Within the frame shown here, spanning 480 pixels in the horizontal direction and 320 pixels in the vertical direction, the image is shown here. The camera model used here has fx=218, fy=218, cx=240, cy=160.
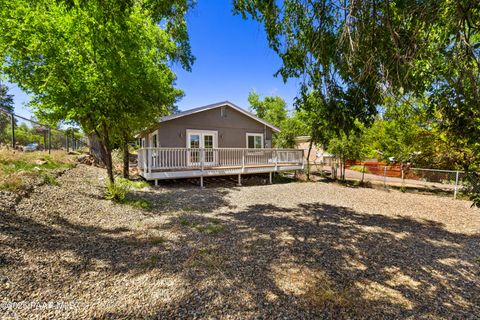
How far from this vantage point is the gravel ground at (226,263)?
8.23 feet

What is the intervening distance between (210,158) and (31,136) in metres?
12.2

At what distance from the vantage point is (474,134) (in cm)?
234

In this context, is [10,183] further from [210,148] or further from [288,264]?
[210,148]

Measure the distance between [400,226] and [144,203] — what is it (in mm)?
7478

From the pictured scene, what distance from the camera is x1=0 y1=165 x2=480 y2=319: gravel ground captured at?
2510 millimetres

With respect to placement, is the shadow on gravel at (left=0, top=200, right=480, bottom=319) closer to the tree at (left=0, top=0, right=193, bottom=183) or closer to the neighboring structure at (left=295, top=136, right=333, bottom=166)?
the tree at (left=0, top=0, right=193, bottom=183)

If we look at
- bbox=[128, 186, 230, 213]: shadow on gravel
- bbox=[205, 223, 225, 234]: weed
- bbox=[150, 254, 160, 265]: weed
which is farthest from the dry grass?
bbox=[205, 223, 225, 234]: weed

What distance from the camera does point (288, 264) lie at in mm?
3613

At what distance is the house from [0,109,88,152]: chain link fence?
3564mm

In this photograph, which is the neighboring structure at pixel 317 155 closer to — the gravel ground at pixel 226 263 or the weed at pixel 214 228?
the gravel ground at pixel 226 263

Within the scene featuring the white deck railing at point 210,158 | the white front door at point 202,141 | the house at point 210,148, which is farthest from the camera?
the white front door at point 202,141

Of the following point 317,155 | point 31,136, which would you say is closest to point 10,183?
point 31,136

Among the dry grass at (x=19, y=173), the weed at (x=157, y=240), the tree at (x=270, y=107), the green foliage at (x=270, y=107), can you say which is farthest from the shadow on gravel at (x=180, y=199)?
the green foliage at (x=270, y=107)

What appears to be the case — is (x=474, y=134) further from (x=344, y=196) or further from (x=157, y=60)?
(x=157, y=60)
